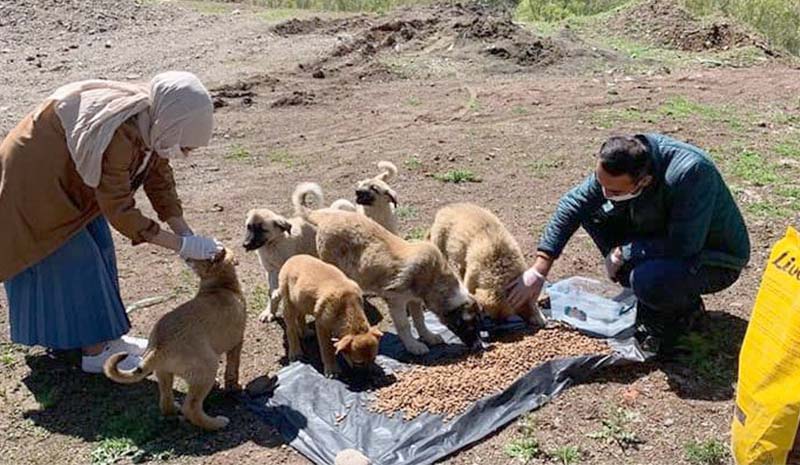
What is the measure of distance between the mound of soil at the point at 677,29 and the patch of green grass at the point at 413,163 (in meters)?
8.22

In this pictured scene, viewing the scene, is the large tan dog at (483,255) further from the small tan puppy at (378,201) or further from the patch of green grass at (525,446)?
the patch of green grass at (525,446)

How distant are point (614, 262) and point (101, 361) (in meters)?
3.13

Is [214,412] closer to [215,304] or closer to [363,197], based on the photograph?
[215,304]

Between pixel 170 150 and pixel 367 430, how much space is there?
1.76m

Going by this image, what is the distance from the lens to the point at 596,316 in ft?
18.1

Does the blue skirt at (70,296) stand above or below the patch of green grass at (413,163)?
above

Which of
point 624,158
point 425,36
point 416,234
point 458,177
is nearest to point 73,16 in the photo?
point 425,36

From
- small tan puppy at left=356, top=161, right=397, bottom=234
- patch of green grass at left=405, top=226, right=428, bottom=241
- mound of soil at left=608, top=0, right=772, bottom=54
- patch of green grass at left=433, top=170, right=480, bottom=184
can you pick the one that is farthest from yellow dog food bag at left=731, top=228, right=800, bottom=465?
mound of soil at left=608, top=0, right=772, bottom=54

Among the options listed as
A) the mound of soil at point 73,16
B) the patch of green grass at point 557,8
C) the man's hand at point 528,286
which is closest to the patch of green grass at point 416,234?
the man's hand at point 528,286

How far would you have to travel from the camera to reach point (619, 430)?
4.42 metres

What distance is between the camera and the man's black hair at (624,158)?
4.49 metres

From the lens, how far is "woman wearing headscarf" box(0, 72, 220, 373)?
14.3 feet

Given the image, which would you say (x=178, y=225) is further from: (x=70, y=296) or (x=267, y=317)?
(x=267, y=317)

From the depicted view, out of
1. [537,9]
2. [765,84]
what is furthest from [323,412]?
[537,9]
